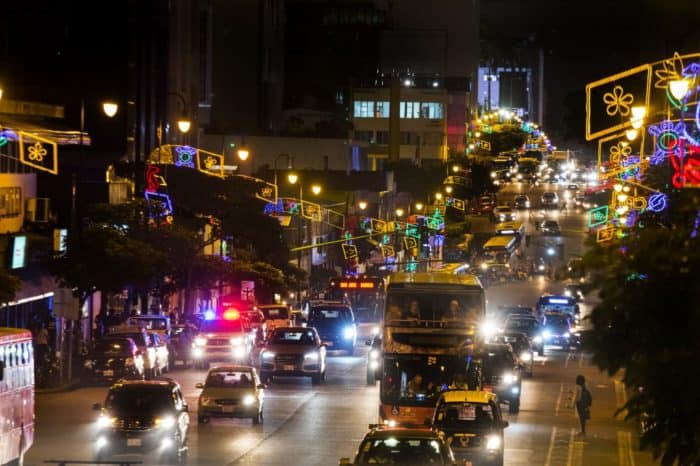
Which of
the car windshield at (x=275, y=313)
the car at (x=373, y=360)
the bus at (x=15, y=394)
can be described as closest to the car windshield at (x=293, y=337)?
the car at (x=373, y=360)

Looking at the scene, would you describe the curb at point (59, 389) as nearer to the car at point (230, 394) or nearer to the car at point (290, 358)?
the car at point (290, 358)

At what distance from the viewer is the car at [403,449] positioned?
2077cm

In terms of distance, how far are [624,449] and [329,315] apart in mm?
28503

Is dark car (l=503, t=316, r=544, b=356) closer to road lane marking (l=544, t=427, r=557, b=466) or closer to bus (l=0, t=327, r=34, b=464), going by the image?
road lane marking (l=544, t=427, r=557, b=466)

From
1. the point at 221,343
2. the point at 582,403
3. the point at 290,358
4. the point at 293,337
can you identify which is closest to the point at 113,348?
the point at 290,358

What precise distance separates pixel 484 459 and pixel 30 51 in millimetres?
46344

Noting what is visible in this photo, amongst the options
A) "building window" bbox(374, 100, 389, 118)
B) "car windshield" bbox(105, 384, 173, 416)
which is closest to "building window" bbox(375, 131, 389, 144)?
"building window" bbox(374, 100, 389, 118)

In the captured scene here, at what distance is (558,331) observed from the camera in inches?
2603

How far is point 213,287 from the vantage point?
6969 cm

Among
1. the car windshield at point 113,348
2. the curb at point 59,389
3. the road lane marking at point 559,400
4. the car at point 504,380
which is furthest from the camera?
the car windshield at point 113,348

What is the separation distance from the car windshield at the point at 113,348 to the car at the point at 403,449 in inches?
958

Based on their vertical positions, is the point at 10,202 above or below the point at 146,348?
above

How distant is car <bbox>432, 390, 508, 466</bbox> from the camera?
27.4 metres

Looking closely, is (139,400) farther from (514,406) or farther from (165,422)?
(514,406)
